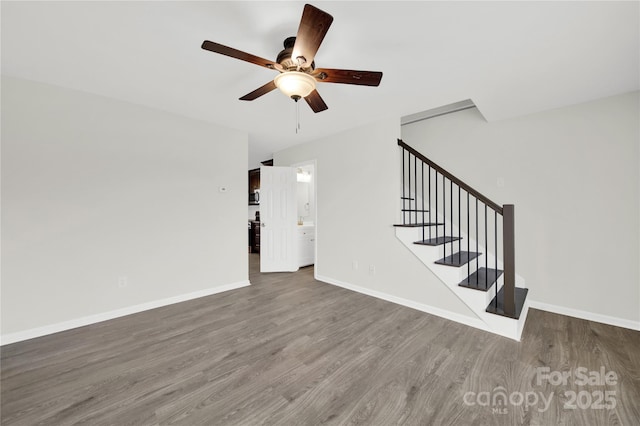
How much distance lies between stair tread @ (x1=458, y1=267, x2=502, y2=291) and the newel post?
8.3 inches

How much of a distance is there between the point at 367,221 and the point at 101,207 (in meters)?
3.20

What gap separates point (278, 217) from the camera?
4.72 m

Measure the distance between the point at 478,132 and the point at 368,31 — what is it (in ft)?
8.22

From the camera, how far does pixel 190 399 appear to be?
1644 millimetres

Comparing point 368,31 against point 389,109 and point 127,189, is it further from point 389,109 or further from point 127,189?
point 127,189

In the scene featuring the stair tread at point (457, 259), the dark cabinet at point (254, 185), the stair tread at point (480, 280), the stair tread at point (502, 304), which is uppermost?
the dark cabinet at point (254, 185)

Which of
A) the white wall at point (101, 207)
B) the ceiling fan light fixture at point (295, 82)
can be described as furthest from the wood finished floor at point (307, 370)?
the ceiling fan light fixture at point (295, 82)

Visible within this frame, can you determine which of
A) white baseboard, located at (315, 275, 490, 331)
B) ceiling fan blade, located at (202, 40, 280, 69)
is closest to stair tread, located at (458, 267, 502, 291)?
white baseboard, located at (315, 275, 490, 331)

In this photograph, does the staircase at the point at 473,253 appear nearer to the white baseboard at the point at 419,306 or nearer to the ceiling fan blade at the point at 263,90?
the white baseboard at the point at 419,306

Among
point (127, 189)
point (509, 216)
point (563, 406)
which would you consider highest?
point (127, 189)

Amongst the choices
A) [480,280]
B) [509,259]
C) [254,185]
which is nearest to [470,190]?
[509,259]

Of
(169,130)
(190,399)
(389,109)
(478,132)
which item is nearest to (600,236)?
(478,132)

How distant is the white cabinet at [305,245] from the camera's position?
209 inches

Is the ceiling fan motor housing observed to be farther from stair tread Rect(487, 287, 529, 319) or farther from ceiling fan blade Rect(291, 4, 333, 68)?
stair tread Rect(487, 287, 529, 319)
